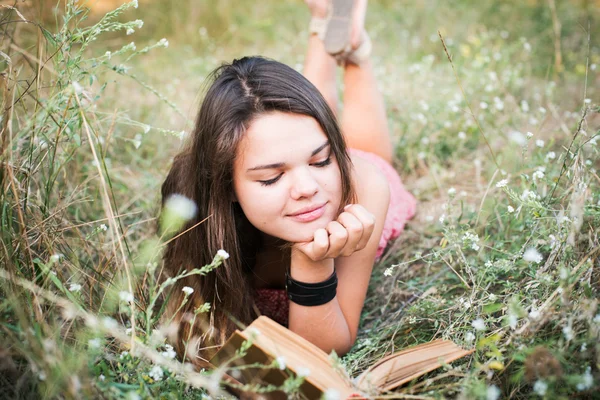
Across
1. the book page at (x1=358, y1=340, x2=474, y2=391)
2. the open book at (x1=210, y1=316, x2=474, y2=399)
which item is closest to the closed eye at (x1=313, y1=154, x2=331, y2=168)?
the open book at (x1=210, y1=316, x2=474, y2=399)

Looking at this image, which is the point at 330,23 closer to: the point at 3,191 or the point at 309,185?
the point at 309,185

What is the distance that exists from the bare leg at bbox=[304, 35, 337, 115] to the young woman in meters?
0.89

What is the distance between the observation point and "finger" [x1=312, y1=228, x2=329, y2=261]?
1697mm

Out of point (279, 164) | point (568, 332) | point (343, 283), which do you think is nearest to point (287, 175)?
point (279, 164)

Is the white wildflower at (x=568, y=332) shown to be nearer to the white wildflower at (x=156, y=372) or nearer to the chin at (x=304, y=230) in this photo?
the chin at (x=304, y=230)

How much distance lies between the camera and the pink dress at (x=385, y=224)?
2.38 metres

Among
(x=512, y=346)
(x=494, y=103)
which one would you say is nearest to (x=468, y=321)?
(x=512, y=346)

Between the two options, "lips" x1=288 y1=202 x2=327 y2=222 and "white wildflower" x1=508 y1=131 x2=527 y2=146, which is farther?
"white wildflower" x1=508 y1=131 x2=527 y2=146

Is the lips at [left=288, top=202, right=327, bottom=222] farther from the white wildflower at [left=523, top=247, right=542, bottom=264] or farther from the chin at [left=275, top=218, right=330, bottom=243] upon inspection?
the white wildflower at [left=523, top=247, right=542, bottom=264]

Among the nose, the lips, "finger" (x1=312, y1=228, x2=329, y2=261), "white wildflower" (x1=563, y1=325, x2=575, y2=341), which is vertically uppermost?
the nose

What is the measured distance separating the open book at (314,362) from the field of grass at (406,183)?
78 mm

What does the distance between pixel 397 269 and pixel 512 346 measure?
1.16 metres

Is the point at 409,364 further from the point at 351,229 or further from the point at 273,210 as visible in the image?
the point at 273,210

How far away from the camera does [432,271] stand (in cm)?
236
